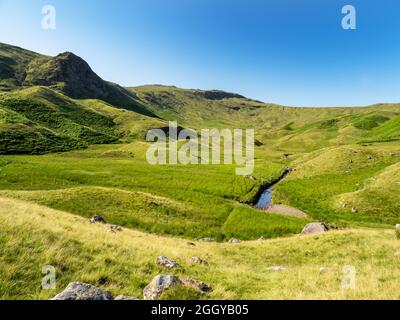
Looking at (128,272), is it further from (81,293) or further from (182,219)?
(182,219)

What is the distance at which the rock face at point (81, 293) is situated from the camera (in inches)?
413

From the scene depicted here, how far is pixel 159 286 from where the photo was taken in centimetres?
1224

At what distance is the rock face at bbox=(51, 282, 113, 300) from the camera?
10.5m

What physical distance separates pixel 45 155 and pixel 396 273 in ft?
360

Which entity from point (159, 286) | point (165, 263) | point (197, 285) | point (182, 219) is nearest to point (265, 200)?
point (182, 219)

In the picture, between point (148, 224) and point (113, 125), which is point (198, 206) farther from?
point (113, 125)

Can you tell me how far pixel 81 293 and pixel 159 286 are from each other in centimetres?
291

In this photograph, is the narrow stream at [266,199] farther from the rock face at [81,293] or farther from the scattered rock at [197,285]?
the rock face at [81,293]

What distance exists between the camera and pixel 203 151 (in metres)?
149

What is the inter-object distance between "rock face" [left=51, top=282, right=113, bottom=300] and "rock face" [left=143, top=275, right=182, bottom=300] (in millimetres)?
1482

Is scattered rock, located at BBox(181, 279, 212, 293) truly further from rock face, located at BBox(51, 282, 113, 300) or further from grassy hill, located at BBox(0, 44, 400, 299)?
rock face, located at BBox(51, 282, 113, 300)

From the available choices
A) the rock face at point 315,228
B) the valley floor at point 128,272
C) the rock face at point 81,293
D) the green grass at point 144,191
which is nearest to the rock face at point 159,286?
the valley floor at point 128,272

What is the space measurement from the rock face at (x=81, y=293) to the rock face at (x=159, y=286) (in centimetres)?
148
